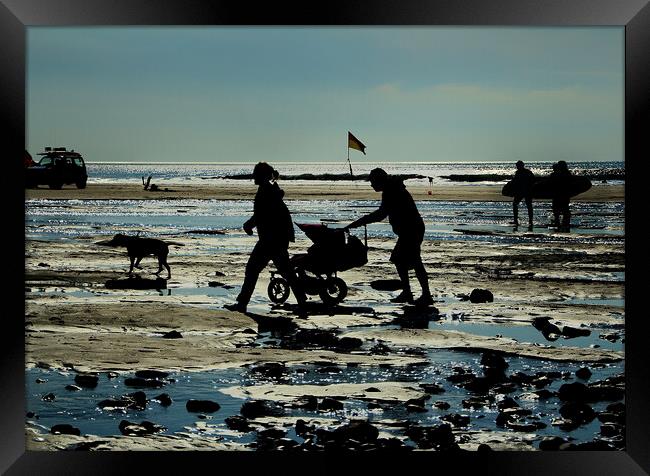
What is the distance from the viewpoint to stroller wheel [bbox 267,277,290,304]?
8.91 meters

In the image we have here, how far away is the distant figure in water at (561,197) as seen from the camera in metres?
14.6

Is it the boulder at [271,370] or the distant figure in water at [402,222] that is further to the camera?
the distant figure in water at [402,222]

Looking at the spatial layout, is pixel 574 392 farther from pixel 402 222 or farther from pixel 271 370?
pixel 402 222

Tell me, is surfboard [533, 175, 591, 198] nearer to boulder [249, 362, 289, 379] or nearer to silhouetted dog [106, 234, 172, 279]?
silhouetted dog [106, 234, 172, 279]

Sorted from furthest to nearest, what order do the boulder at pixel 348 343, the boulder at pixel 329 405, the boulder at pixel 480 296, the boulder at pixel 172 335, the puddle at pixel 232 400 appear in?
the boulder at pixel 480 296 → the boulder at pixel 172 335 → the boulder at pixel 348 343 → the boulder at pixel 329 405 → the puddle at pixel 232 400

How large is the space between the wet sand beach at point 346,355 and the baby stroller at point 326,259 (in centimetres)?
16

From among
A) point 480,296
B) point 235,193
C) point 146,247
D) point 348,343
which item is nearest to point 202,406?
point 348,343

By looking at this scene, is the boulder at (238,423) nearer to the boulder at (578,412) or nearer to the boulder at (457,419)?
the boulder at (457,419)

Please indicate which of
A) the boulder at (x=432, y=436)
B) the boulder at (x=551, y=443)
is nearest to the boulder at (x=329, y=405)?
the boulder at (x=432, y=436)

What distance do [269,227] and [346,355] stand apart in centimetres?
154

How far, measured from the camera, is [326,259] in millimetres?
9297

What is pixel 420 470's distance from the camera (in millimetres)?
5699

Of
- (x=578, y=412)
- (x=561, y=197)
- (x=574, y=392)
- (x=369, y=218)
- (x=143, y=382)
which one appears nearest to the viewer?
(x=578, y=412)
